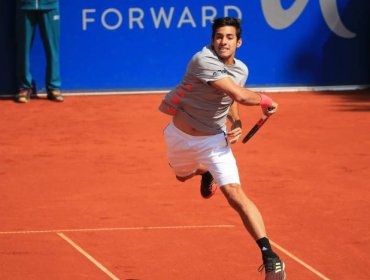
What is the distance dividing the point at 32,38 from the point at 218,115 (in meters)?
8.94

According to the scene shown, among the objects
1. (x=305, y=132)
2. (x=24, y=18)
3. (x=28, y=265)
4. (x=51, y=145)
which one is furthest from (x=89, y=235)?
(x=24, y=18)

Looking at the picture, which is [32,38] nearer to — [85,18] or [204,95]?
[85,18]

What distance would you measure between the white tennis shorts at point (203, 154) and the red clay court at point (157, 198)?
0.83 meters

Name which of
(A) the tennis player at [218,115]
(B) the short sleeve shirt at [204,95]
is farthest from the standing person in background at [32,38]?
(B) the short sleeve shirt at [204,95]

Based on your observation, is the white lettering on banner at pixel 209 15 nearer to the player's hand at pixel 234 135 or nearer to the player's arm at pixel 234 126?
the player's arm at pixel 234 126

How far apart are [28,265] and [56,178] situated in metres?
3.38

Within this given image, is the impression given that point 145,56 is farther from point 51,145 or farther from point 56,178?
point 56,178

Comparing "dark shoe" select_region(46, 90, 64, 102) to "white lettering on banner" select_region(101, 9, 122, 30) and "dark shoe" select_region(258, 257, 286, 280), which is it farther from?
"dark shoe" select_region(258, 257, 286, 280)

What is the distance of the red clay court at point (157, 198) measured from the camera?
8.73 metres

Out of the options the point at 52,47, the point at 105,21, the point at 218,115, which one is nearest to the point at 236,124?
the point at 218,115

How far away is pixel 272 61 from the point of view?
17547 mm

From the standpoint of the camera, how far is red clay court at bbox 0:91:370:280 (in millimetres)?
8734

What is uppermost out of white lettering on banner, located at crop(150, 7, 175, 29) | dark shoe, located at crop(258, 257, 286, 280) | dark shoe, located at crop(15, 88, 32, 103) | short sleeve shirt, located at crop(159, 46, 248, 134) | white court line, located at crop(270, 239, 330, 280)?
short sleeve shirt, located at crop(159, 46, 248, 134)

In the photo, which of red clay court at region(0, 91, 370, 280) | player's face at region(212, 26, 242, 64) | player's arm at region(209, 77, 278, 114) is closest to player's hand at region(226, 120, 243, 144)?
player's arm at region(209, 77, 278, 114)
